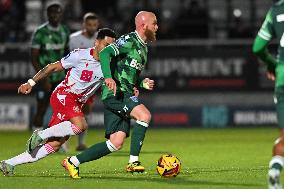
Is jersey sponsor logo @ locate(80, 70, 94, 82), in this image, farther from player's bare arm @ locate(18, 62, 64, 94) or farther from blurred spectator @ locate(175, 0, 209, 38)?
blurred spectator @ locate(175, 0, 209, 38)

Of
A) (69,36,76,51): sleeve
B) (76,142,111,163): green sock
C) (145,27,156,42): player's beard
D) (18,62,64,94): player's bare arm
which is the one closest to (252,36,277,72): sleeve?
(76,142,111,163): green sock

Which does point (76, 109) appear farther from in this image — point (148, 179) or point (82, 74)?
point (148, 179)

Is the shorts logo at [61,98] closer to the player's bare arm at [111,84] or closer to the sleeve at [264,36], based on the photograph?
the player's bare arm at [111,84]

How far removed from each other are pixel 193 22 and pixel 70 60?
1234cm

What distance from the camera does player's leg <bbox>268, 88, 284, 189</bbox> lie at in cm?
756

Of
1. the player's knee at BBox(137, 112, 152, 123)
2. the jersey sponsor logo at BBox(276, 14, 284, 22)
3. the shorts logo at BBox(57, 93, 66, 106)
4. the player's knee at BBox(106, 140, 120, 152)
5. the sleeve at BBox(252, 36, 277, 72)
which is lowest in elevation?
the player's knee at BBox(106, 140, 120, 152)

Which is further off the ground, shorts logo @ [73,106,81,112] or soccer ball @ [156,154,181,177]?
shorts logo @ [73,106,81,112]

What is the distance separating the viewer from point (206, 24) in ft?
75.0

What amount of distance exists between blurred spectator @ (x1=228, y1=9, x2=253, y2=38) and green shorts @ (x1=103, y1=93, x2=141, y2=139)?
12.3m

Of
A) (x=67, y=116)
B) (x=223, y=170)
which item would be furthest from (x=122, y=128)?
(x=223, y=170)

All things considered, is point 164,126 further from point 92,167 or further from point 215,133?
point 92,167

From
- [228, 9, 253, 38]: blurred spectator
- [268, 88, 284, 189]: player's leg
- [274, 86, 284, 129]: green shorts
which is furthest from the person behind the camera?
[228, 9, 253, 38]: blurred spectator

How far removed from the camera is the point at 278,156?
7.79 m

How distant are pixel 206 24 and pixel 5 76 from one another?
550 cm
